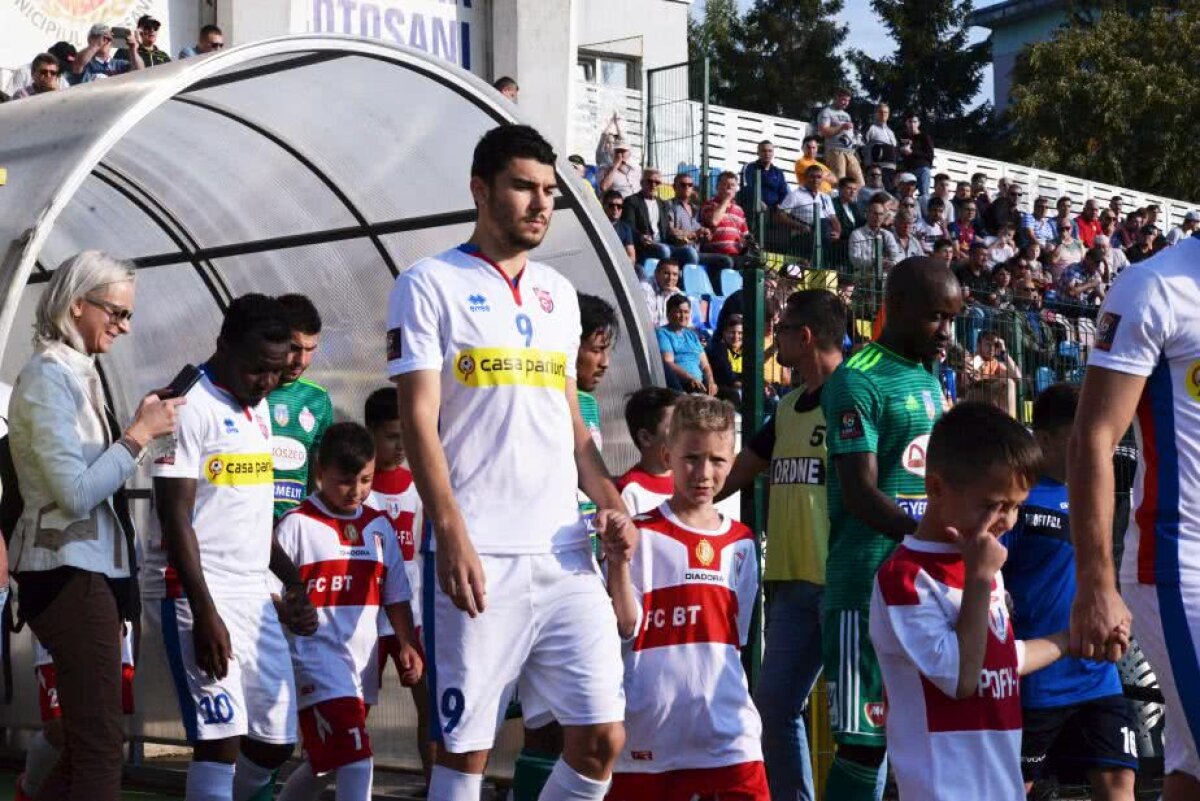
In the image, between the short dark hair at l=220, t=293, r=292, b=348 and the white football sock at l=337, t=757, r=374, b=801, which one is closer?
the short dark hair at l=220, t=293, r=292, b=348

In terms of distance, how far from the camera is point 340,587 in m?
7.57

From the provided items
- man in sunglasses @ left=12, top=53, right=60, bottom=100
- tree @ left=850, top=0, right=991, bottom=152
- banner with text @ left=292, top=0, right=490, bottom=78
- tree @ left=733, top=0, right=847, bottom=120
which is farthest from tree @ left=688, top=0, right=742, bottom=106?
man in sunglasses @ left=12, top=53, right=60, bottom=100

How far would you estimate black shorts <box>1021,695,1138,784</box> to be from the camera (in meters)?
6.33

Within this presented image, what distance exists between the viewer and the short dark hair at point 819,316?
7348 mm

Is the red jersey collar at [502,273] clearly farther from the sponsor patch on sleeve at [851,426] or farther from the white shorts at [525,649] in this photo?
the sponsor patch on sleeve at [851,426]

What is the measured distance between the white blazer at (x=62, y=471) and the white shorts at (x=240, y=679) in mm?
738

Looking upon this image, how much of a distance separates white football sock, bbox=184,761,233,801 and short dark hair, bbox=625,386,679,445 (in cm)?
243

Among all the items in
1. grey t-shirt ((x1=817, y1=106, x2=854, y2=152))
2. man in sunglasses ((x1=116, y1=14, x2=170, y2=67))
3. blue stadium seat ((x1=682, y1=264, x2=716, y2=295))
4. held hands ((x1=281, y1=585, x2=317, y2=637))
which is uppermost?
grey t-shirt ((x1=817, y1=106, x2=854, y2=152))

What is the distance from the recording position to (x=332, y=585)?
7.57 m

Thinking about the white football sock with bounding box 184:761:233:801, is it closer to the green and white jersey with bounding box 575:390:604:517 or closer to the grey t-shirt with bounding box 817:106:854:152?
the green and white jersey with bounding box 575:390:604:517

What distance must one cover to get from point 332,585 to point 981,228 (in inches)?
812

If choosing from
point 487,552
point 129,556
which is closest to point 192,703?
point 129,556

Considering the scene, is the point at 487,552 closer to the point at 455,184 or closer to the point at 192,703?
the point at 192,703

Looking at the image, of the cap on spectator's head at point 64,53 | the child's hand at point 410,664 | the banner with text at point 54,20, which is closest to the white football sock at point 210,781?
the child's hand at point 410,664
